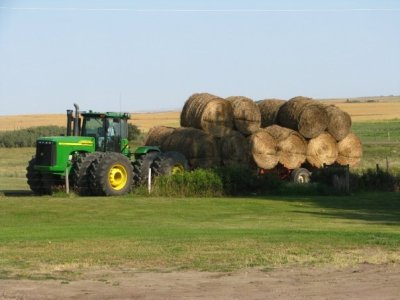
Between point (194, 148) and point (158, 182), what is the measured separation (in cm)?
340

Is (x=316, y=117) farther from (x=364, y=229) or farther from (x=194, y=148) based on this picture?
(x=364, y=229)

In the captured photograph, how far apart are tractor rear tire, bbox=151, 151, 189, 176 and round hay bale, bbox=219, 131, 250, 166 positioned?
196 centimetres

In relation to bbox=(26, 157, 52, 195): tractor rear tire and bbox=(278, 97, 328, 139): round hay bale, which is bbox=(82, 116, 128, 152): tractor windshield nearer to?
bbox=(26, 157, 52, 195): tractor rear tire

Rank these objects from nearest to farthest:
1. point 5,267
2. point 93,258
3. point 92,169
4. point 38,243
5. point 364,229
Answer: point 5,267, point 93,258, point 38,243, point 364,229, point 92,169

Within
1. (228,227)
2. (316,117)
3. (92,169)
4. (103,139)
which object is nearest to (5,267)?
(228,227)

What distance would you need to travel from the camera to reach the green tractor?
27.2 m

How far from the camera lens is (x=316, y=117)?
32.0 meters

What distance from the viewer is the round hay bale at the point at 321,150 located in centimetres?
3206

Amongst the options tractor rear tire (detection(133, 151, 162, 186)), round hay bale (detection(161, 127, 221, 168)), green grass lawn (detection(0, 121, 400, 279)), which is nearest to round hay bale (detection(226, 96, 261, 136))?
round hay bale (detection(161, 127, 221, 168))

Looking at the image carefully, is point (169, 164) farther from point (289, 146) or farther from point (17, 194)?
point (17, 194)

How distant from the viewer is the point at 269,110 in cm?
3419

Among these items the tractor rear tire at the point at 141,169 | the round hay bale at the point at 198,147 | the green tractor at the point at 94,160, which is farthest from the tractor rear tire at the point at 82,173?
the round hay bale at the point at 198,147

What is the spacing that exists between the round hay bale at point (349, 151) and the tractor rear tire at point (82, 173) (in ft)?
32.8

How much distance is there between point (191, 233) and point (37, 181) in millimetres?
12870
